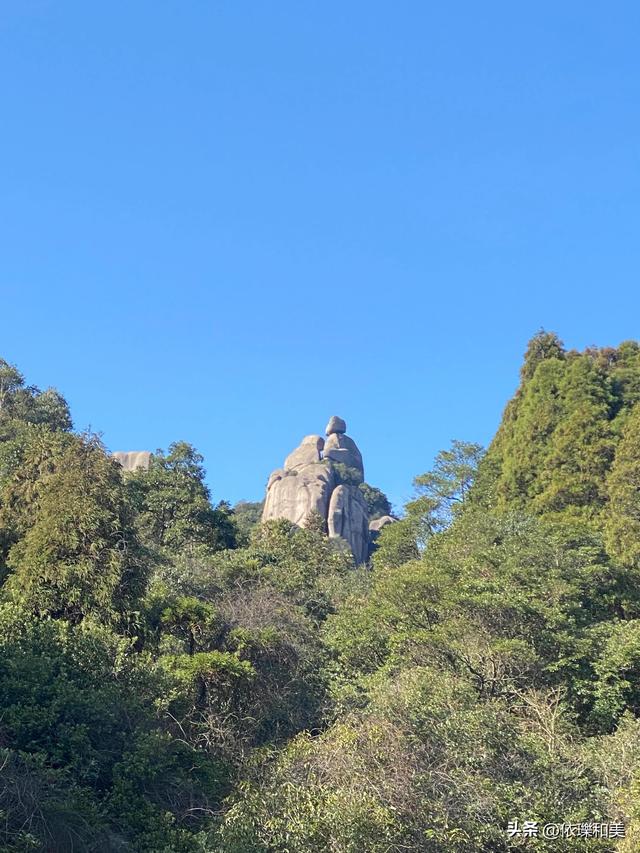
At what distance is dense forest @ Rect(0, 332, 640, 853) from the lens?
910 cm

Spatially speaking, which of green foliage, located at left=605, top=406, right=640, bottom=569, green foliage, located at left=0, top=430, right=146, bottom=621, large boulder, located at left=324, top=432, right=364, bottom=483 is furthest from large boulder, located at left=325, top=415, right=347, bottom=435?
green foliage, located at left=0, top=430, right=146, bottom=621

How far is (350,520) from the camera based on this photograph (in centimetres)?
5169

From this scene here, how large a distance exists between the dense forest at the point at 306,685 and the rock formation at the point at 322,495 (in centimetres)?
2767

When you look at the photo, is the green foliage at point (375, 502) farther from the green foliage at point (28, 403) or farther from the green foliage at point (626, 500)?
the green foliage at point (626, 500)

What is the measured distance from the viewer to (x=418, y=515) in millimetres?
31750

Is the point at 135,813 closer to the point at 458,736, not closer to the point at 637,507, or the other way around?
the point at 458,736

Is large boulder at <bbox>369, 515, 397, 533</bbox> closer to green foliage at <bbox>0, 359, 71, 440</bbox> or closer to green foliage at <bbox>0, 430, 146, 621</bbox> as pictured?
green foliage at <bbox>0, 359, 71, 440</bbox>

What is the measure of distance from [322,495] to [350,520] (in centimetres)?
Answer: 222

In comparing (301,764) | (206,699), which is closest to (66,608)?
(206,699)

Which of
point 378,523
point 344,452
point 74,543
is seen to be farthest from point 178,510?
point 344,452

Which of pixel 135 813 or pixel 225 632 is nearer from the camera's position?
pixel 135 813

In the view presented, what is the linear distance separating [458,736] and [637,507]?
12.0 meters

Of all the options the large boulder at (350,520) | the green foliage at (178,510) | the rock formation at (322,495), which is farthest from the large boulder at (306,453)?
the green foliage at (178,510)

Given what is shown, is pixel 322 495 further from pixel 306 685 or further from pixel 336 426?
pixel 306 685
